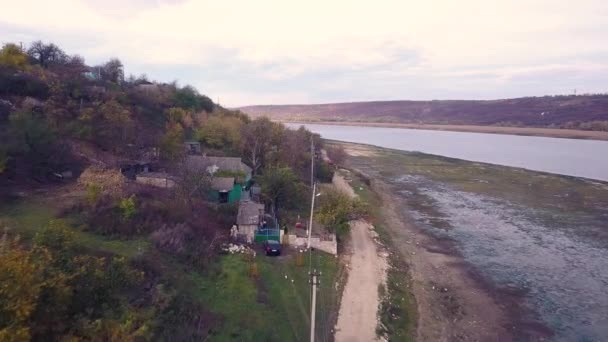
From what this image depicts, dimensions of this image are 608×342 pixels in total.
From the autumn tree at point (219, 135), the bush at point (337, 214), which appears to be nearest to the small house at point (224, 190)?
the bush at point (337, 214)

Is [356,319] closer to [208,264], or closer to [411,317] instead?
[411,317]

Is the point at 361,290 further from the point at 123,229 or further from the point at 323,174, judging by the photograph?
the point at 323,174

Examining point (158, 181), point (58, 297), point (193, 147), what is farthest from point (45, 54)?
point (58, 297)

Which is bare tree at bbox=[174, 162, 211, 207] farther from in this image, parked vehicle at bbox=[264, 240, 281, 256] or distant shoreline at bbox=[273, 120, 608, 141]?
distant shoreline at bbox=[273, 120, 608, 141]

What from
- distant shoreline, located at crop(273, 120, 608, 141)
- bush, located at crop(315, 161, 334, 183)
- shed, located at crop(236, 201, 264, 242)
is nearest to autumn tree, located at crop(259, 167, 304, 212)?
shed, located at crop(236, 201, 264, 242)

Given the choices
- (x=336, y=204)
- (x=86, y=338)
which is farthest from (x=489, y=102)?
(x=86, y=338)

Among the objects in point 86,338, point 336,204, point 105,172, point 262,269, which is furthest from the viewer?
point 336,204
